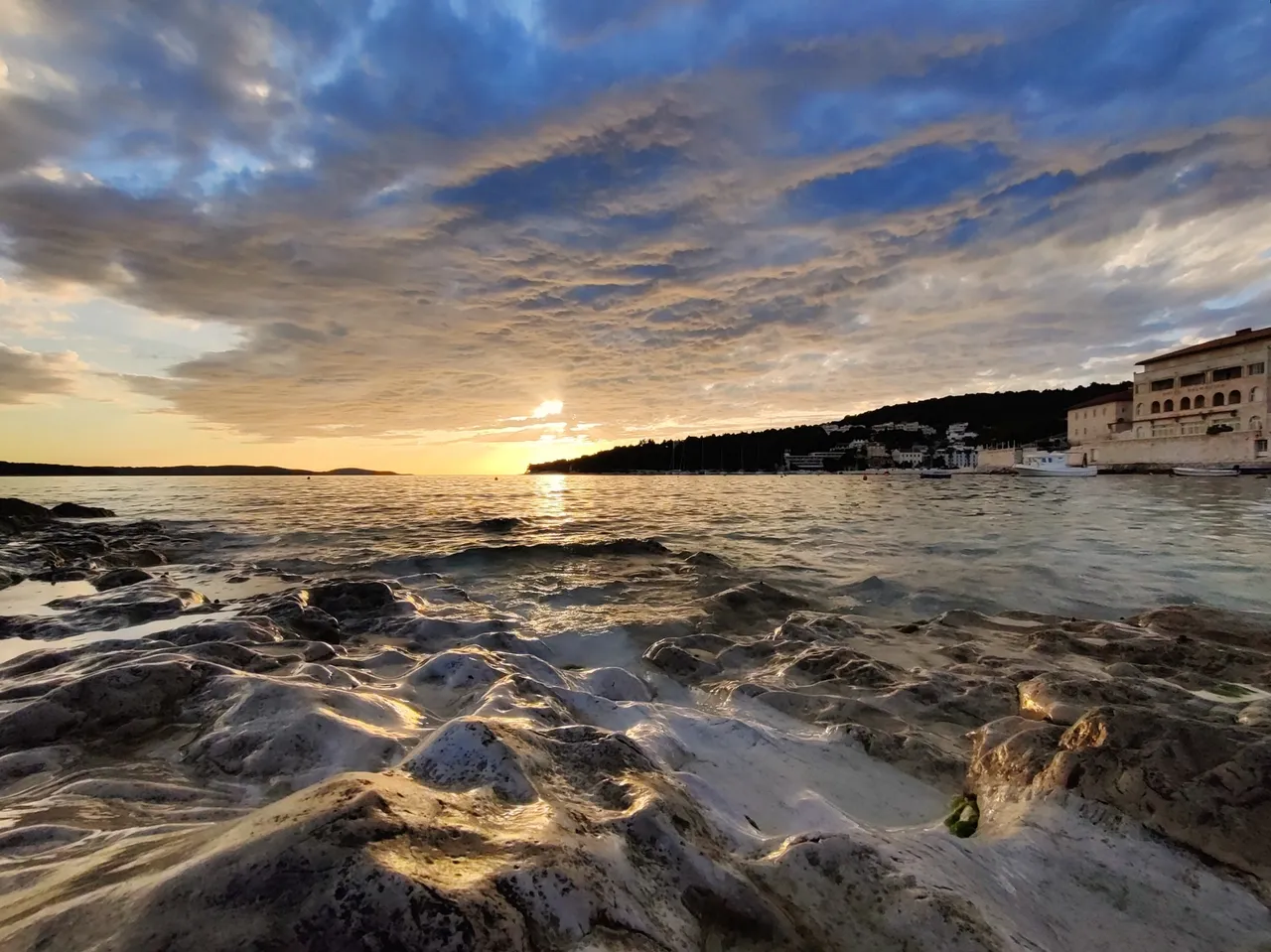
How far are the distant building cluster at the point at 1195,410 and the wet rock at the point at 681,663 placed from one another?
291 feet

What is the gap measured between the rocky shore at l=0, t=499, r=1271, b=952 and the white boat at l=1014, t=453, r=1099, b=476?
86.7m

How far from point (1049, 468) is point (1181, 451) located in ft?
45.8

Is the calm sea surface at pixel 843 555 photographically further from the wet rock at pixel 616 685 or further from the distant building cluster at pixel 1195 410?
the distant building cluster at pixel 1195 410

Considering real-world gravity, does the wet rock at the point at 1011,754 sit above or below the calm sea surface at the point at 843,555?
above

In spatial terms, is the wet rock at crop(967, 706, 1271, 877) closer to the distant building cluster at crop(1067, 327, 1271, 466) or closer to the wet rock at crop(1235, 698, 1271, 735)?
the wet rock at crop(1235, 698, 1271, 735)

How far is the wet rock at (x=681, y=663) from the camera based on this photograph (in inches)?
260

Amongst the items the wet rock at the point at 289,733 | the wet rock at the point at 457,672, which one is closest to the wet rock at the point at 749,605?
the wet rock at the point at 457,672

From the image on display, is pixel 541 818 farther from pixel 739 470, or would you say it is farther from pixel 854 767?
pixel 739 470

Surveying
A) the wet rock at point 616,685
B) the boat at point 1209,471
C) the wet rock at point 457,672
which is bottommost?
the boat at point 1209,471

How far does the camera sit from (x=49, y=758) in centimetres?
370

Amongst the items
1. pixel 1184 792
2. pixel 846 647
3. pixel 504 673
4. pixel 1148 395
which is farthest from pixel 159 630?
pixel 1148 395

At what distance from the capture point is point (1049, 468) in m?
83.3

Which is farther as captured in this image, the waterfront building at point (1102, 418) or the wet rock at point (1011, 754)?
the waterfront building at point (1102, 418)

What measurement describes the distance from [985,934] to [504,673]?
4.43 metres
